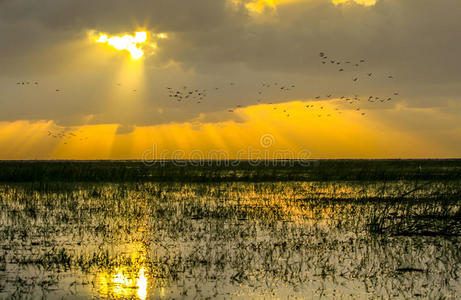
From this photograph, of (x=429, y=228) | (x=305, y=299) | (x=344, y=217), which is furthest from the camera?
(x=344, y=217)

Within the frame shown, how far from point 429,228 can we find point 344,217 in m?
3.24

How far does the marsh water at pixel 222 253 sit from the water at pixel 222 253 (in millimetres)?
25

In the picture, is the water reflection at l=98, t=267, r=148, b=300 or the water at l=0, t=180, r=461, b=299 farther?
the water at l=0, t=180, r=461, b=299

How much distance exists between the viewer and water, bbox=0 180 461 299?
28.2 feet

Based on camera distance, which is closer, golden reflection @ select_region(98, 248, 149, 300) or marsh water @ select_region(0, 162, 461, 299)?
golden reflection @ select_region(98, 248, 149, 300)

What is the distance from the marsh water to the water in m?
0.03

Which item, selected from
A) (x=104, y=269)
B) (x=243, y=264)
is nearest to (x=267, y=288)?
(x=243, y=264)

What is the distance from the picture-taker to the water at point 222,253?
8.59 m

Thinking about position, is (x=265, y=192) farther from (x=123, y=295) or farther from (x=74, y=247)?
(x=123, y=295)

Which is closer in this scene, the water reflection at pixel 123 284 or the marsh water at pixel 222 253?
the water reflection at pixel 123 284

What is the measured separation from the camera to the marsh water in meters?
8.57

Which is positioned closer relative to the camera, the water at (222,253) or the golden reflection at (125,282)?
the golden reflection at (125,282)

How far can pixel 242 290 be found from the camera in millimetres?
8477

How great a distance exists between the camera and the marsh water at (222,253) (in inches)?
337
